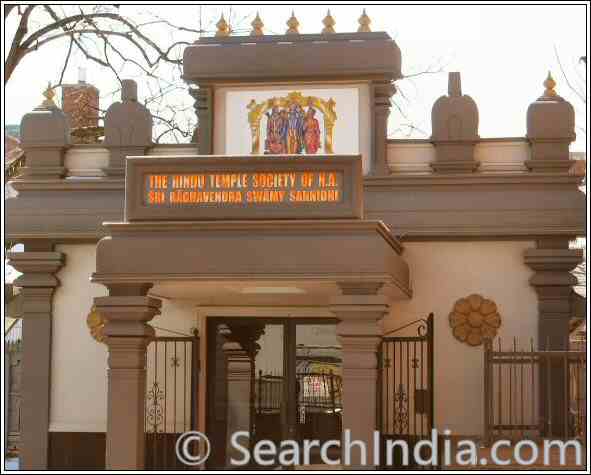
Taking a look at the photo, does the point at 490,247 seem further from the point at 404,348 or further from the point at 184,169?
the point at 184,169

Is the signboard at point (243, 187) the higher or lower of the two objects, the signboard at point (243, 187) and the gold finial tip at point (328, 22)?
the lower

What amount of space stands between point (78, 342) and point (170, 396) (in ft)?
5.26

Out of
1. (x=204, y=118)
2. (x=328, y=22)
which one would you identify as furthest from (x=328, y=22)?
(x=204, y=118)

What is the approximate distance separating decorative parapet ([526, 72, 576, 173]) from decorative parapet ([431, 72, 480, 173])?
2.64ft

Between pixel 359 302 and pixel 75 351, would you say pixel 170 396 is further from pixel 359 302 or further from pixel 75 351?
pixel 359 302

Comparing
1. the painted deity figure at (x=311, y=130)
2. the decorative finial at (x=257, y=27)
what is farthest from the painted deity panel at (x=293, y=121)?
the decorative finial at (x=257, y=27)

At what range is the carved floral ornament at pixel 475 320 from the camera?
1720cm

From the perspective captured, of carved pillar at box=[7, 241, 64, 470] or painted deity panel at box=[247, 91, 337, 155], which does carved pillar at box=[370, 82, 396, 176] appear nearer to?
painted deity panel at box=[247, 91, 337, 155]

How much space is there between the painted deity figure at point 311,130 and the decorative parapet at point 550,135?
3057 millimetres

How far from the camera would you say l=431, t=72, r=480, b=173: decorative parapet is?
17500 millimetres

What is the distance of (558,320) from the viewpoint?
17078 millimetres

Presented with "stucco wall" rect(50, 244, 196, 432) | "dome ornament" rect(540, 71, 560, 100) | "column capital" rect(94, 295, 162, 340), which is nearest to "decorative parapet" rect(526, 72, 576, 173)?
"dome ornament" rect(540, 71, 560, 100)

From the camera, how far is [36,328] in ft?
59.0

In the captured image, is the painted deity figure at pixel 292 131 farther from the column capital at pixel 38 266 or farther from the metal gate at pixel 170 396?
the column capital at pixel 38 266
